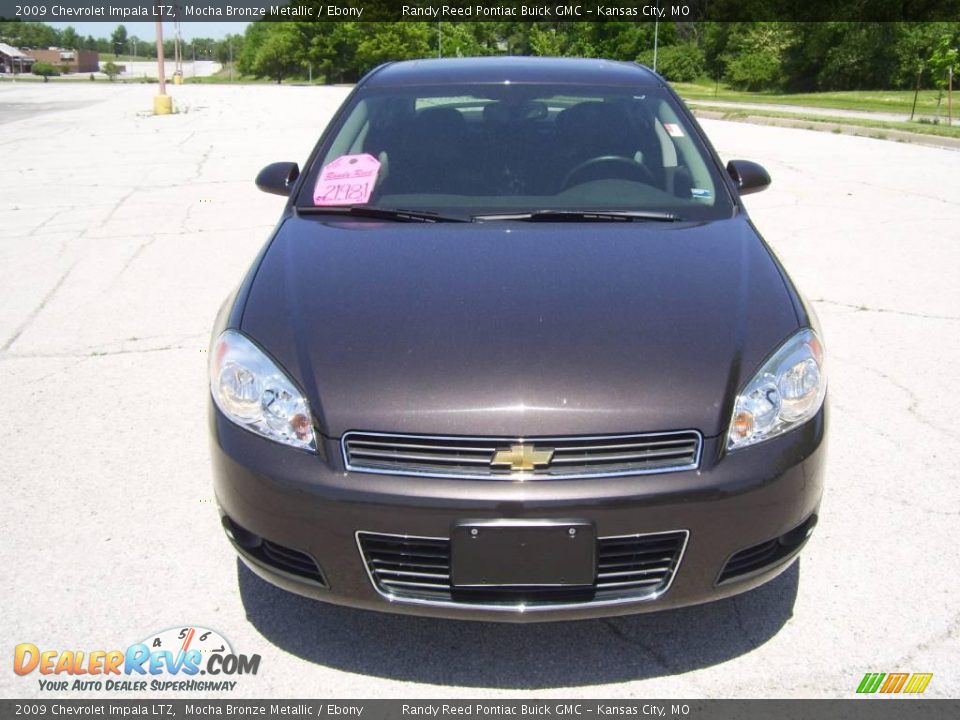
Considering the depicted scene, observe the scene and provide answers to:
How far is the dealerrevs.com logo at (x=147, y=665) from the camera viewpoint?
248 cm

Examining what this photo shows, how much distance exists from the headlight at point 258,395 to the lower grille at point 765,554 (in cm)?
107

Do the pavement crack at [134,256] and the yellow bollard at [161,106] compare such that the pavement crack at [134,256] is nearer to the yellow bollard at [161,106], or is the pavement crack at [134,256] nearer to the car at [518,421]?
the car at [518,421]

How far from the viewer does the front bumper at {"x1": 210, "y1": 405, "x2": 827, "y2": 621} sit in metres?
2.16

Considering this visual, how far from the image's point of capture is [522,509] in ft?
7.06

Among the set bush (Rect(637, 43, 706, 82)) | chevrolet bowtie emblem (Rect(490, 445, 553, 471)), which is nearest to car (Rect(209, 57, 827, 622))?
chevrolet bowtie emblem (Rect(490, 445, 553, 471))

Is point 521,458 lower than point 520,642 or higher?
higher

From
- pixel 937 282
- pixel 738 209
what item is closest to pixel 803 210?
pixel 937 282

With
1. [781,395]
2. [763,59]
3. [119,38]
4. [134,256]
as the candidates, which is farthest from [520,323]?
[119,38]

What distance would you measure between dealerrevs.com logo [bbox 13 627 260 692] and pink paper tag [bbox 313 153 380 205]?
1.60m

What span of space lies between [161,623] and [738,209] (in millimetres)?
2371

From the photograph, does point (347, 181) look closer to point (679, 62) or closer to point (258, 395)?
point (258, 395)

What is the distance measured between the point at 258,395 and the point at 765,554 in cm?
136
